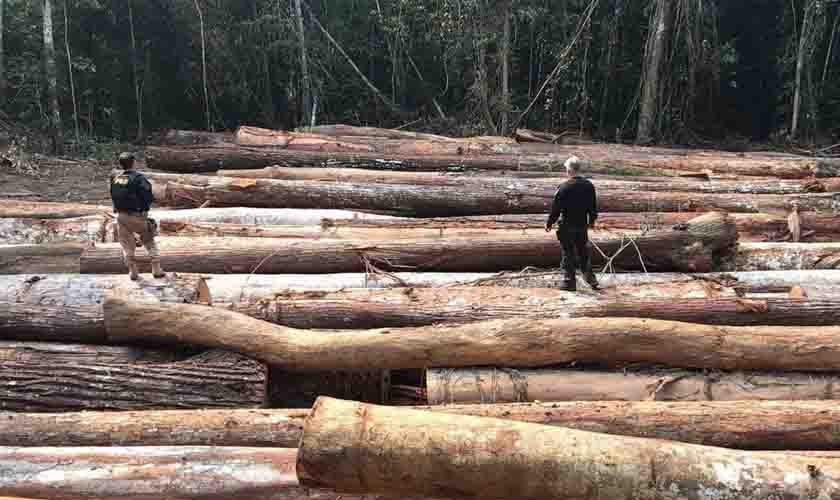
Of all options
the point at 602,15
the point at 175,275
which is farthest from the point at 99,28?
the point at 175,275

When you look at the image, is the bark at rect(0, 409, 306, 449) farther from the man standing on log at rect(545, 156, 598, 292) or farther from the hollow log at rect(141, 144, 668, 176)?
the hollow log at rect(141, 144, 668, 176)

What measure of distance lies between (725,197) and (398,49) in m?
12.8

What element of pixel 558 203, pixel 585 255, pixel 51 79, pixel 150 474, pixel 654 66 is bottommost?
pixel 150 474

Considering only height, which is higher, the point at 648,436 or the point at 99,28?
the point at 99,28

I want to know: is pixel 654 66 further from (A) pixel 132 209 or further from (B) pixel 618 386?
(A) pixel 132 209

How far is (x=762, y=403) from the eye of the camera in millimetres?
4312

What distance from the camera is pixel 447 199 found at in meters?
8.68

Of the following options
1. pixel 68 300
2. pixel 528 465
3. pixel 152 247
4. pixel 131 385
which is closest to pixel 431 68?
pixel 152 247

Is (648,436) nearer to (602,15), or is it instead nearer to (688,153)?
(688,153)

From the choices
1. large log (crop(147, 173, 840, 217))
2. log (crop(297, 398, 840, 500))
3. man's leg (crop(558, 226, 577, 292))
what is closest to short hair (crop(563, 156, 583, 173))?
man's leg (crop(558, 226, 577, 292))

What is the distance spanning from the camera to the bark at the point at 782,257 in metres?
6.80

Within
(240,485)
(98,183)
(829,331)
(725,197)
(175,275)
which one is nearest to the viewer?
(240,485)

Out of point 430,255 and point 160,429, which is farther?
point 430,255

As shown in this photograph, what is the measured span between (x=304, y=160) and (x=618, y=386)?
286 inches
